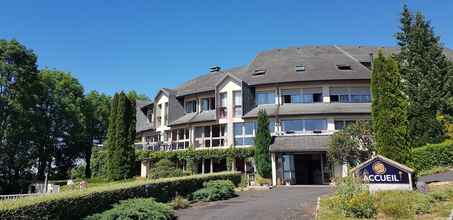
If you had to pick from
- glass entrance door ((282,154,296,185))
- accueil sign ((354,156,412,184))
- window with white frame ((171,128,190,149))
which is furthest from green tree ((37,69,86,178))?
accueil sign ((354,156,412,184))

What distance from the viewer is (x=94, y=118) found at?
2355 inches

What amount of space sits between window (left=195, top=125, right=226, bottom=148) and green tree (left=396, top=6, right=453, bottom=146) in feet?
55.0

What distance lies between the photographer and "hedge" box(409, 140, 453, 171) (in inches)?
1017

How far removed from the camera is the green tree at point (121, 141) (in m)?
28.6

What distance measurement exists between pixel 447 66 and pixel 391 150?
62.3 ft

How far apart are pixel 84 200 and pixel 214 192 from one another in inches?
328

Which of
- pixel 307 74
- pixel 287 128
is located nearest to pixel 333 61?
pixel 307 74

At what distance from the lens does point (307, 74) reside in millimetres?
34750

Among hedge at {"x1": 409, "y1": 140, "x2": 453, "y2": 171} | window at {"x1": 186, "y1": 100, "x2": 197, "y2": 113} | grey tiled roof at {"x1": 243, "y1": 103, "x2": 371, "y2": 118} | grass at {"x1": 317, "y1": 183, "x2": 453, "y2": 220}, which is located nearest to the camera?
grass at {"x1": 317, "y1": 183, "x2": 453, "y2": 220}

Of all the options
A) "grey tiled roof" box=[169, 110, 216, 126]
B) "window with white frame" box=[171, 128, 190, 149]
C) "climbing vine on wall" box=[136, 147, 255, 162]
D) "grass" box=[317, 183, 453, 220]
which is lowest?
"grass" box=[317, 183, 453, 220]

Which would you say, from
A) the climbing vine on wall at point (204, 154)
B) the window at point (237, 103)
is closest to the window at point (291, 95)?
the window at point (237, 103)

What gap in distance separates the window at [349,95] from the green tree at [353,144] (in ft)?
28.7

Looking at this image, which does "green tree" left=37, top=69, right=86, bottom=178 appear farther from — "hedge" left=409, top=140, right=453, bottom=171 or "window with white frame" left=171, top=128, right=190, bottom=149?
→ "hedge" left=409, top=140, right=453, bottom=171

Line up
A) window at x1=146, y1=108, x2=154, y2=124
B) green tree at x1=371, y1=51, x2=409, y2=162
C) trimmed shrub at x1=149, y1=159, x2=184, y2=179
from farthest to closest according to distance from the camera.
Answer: window at x1=146, y1=108, x2=154, y2=124, trimmed shrub at x1=149, y1=159, x2=184, y2=179, green tree at x1=371, y1=51, x2=409, y2=162
